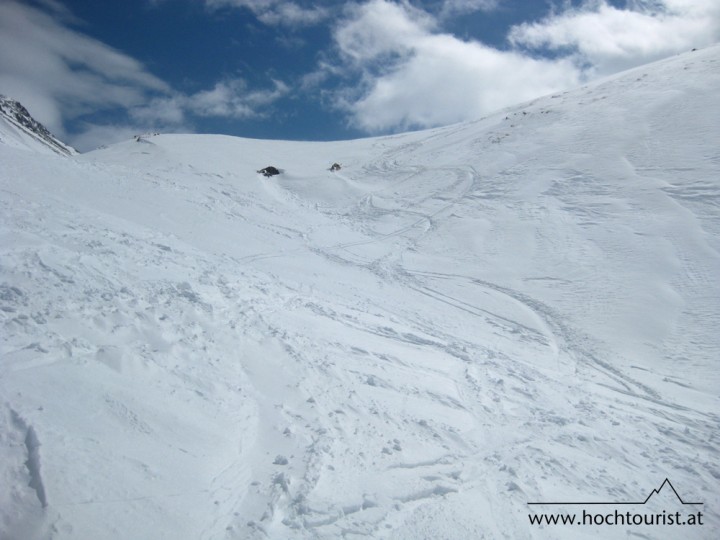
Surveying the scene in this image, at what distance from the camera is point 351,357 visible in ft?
26.6

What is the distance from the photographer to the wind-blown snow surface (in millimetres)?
4504

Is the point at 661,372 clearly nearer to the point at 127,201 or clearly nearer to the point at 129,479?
the point at 129,479

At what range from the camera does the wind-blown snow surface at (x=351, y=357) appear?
14.8 ft

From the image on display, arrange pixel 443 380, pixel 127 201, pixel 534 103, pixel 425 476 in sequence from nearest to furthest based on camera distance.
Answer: pixel 425 476 < pixel 443 380 < pixel 127 201 < pixel 534 103

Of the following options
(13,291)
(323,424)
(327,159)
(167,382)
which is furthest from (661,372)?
(327,159)

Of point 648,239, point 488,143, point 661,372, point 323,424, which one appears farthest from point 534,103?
point 323,424

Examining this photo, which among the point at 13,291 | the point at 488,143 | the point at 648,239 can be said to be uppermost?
the point at 488,143

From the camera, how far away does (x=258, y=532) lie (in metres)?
4.12

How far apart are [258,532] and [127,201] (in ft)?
44.7

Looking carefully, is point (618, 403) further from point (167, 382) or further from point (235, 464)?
point (167, 382)

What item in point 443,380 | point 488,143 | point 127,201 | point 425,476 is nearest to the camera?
point 425,476

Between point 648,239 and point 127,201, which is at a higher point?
point 648,239

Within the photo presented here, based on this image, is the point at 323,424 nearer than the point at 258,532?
No

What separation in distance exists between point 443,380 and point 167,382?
194 inches
